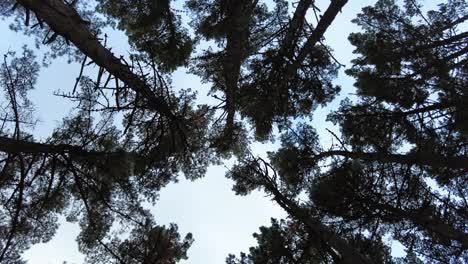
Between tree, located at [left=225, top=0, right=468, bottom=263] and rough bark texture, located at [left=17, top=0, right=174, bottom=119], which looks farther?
tree, located at [left=225, top=0, right=468, bottom=263]

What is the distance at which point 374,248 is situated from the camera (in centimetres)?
806

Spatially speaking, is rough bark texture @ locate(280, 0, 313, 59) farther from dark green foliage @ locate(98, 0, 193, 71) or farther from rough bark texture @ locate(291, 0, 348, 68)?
dark green foliage @ locate(98, 0, 193, 71)

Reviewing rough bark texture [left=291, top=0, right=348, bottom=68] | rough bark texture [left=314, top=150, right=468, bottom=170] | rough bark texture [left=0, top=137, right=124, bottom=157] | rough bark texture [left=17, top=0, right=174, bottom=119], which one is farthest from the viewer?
rough bark texture [left=314, top=150, right=468, bottom=170]

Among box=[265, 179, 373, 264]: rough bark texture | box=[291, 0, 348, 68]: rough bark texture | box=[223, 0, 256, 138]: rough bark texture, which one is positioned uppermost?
box=[223, 0, 256, 138]: rough bark texture

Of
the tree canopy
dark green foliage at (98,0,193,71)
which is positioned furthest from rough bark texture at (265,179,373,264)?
dark green foliage at (98,0,193,71)

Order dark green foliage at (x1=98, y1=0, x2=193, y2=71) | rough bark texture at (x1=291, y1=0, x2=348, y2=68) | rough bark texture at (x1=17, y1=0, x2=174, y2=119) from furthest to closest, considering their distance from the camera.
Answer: dark green foliage at (x1=98, y1=0, x2=193, y2=71) < rough bark texture at (x1=291, y1=0, x2=348, y2=68) < rough bark texture at (x1=17, y1=0, x2=174, y2=119)

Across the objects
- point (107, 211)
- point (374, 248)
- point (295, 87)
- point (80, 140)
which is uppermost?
point (295, 87)

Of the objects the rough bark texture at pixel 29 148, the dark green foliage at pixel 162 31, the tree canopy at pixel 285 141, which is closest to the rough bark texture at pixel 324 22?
the tree canopy at pixel 285 141

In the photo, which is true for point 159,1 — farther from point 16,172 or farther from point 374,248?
point 374,248

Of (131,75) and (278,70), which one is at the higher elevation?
(278,70)

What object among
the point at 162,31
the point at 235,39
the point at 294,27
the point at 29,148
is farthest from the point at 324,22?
the point at 162,31

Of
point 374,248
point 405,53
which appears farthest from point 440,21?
→ point 374,248

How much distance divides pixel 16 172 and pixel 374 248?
7.06m

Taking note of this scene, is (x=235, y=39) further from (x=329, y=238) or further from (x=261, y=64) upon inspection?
(x=329, y=238)
